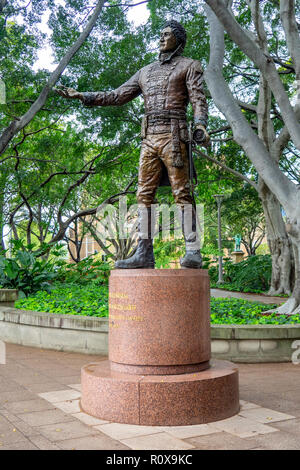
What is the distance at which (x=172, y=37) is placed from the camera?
5457mm

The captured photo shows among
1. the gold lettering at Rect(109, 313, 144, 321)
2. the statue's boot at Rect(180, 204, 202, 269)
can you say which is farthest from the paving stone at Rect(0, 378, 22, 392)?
the statue's boot at Rect(180, 204, 202, 269)

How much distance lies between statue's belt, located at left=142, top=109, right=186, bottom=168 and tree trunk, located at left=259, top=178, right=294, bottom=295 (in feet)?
33.7

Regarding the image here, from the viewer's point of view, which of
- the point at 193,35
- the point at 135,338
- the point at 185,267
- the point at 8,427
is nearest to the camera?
the point at 8,427

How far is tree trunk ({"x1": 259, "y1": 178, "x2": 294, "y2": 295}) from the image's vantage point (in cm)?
1542

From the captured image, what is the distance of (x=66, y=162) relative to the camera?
22.0 meters

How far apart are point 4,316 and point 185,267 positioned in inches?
198

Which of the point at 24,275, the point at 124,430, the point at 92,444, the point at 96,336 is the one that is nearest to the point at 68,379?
the point at 96,336

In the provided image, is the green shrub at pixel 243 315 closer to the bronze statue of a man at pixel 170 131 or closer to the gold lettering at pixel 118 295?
the bronze statue of a man at pixel 170 131

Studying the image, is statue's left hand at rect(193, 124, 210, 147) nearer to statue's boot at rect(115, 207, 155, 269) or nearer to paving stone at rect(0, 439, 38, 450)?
statue's boot at rect(115, 207, 155, 269)

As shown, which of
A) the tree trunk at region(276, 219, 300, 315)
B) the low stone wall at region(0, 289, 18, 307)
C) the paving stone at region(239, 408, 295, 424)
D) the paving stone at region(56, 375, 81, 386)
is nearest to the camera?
the paving stone at region(239, 408, 295, 424)

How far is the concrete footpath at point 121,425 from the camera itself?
3.85 meters

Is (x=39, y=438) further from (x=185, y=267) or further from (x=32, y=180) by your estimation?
(x=32, y=180)

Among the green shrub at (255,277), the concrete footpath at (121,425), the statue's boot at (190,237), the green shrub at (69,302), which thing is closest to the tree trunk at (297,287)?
the concrete footpath at (121,425)

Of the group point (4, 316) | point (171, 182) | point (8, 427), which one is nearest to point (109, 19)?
point (4, 316)
